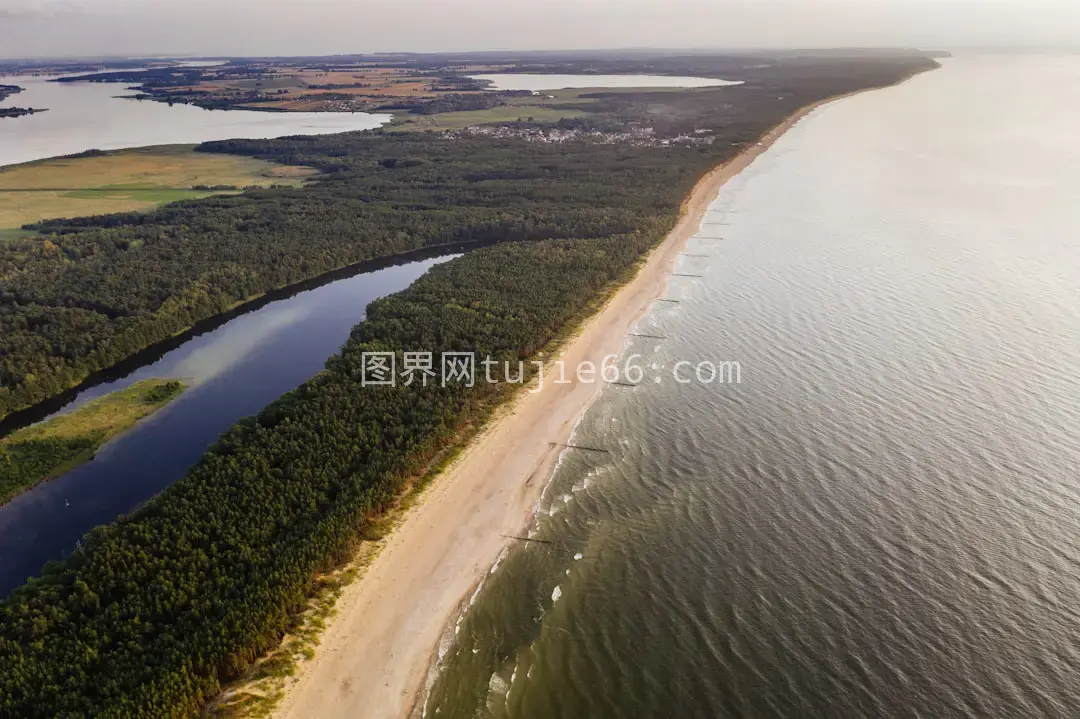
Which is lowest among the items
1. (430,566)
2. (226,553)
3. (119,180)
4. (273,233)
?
(430,566)

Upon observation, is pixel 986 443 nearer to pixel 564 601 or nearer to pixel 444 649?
pixel 564 601

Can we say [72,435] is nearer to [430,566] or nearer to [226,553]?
[226,553]

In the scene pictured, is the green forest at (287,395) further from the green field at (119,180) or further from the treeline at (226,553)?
the green field at (119,180)

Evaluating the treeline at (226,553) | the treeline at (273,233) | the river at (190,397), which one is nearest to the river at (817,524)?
the treeline at (226,553)

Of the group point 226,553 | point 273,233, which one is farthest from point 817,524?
point 273,233

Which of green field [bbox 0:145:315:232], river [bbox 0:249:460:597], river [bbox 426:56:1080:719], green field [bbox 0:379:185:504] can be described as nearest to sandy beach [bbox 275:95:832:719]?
river [bbox 426:56:1080:719]
